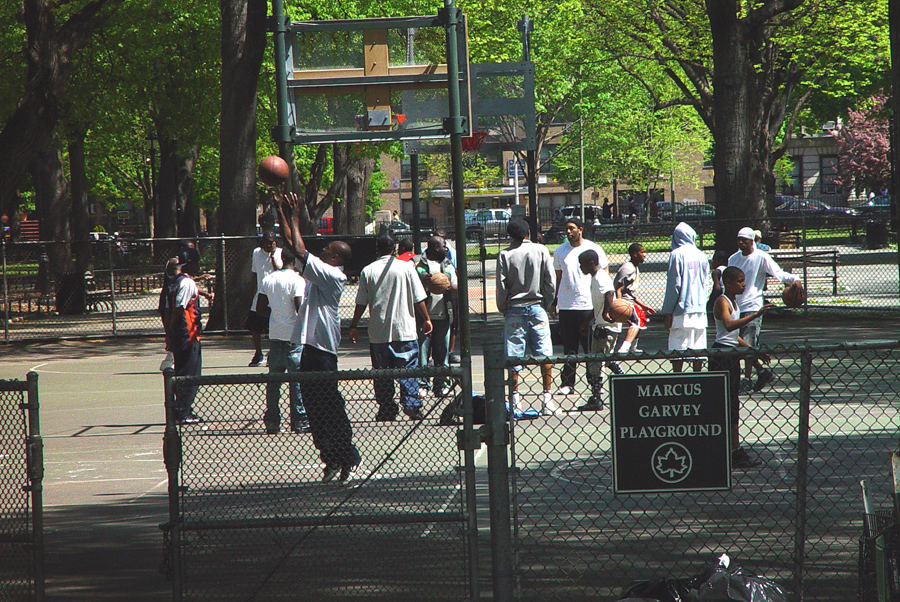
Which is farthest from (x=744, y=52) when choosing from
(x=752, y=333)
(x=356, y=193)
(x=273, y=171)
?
(x=356, y=193)

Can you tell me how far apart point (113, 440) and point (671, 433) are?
7046 mm

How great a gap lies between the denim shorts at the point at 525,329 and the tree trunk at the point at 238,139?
940 centimetres

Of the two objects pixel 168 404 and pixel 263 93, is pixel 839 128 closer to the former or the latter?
pixel 263 93

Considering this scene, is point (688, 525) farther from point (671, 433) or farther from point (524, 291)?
point (524, 291)

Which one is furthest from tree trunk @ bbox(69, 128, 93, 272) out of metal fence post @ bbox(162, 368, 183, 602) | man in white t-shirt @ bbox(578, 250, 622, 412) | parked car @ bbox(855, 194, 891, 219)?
parked car @ bbox(855, 194, 891, 219)

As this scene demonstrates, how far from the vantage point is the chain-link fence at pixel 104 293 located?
19.1 m

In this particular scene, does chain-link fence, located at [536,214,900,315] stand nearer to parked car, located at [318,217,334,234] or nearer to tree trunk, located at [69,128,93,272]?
parked car, located at [318,217,334,234]

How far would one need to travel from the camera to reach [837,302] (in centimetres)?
2048

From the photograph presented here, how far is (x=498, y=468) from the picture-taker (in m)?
4.41

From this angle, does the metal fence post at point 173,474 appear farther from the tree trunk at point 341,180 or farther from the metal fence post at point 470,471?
the tree trunk at point 341,180

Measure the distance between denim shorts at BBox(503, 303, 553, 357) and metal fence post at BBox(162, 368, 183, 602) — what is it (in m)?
5.75

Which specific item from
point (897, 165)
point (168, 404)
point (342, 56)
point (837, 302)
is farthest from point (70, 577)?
point (837, 302)

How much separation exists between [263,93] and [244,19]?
6.81m

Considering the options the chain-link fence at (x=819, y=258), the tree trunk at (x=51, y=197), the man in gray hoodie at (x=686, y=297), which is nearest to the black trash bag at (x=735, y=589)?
the man in gray hoodie at (x=686, y=297)
